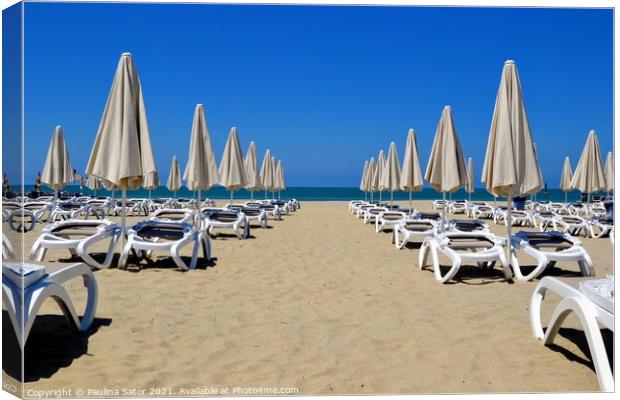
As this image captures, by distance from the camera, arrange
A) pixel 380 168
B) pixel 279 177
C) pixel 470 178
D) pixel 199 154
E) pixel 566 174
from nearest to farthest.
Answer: pixel 199 154 → pixel 470 178 → pixel 566 174 → pixel 380 168 → pixel 279 177

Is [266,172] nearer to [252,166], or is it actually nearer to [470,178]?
[252,166]

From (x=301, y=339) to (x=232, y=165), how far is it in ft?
26.8

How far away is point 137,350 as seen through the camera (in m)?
2.84

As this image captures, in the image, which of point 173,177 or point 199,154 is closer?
point 199,154

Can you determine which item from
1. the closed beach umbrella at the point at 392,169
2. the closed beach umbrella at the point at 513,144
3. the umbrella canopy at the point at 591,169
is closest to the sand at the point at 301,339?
the closed beach umbrella at the point at 513,144

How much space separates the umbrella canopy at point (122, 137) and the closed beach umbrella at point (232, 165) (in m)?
5.15

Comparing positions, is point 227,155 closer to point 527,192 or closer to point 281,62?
point 527,192

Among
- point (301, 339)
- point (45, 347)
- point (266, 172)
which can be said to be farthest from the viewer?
point (266, 172)

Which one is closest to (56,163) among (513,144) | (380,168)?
(513,144)

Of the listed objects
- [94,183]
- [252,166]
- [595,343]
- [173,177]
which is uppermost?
[252,166]

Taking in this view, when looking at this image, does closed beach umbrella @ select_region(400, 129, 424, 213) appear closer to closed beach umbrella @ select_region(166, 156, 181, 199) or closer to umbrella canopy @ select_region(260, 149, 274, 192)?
umbrella canopy @ select_region(260, 149, 274, 192)

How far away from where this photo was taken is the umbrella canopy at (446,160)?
706 cm

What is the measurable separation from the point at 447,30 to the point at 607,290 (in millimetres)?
1650

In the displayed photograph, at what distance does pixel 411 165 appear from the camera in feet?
33.0
